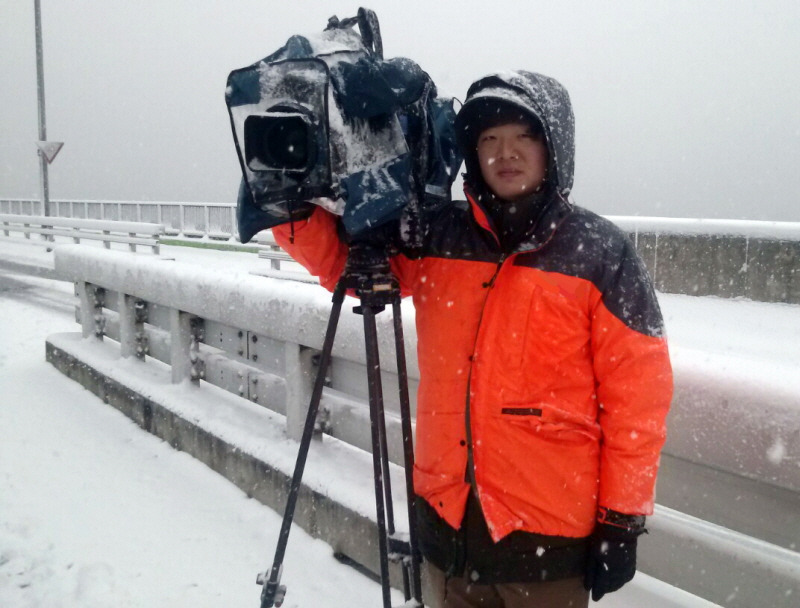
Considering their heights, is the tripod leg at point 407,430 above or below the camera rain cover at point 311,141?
below

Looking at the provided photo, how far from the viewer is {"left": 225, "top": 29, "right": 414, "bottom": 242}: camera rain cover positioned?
1.89 meters

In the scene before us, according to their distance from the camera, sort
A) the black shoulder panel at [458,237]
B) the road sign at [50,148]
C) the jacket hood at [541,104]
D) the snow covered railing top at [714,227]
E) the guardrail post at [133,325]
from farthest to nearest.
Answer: the road sign at [50,148] < the snow covered railing top at [714,227] < the guardrail post at [133,325] < the black shoulder panel at [458,237] < the jacket hood at [541,104]

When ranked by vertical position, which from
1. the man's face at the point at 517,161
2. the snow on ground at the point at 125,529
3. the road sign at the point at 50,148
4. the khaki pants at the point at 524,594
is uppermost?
the road sign at the point at 50,148

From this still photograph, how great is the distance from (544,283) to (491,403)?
0.36 meters

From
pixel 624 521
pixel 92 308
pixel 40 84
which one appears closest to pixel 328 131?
pixel 624 521

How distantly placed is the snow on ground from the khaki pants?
42cm

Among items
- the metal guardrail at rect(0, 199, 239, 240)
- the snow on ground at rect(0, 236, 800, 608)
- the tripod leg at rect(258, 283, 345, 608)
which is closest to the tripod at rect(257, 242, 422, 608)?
the tripod leg at rect(258, 283, 345, 608)

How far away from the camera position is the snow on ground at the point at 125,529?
2.87m

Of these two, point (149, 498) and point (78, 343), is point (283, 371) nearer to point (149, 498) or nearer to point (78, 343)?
point (149, 498)

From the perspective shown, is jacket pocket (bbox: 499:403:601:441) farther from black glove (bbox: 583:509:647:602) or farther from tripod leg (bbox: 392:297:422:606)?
tripod leg (bbox: 392:297:422:606)

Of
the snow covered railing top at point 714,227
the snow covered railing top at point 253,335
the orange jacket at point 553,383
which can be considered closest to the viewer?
the orange jacket at point 553,383

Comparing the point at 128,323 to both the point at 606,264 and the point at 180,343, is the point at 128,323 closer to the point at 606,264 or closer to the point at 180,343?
the point at 180,343

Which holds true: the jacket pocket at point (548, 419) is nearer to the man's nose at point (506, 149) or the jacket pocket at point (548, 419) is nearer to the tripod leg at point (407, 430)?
the tripod leg at point (407, 430)

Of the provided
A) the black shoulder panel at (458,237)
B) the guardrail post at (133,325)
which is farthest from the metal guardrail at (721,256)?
the black shoulder panel at (458,237)
